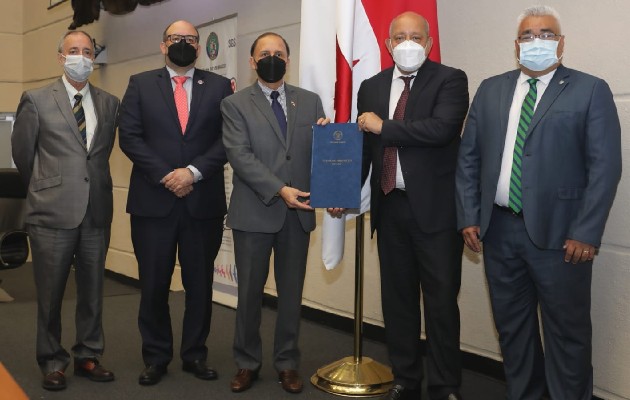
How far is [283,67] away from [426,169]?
2.59ft

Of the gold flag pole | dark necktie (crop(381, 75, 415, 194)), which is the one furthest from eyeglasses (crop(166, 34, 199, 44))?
the gold flag pole

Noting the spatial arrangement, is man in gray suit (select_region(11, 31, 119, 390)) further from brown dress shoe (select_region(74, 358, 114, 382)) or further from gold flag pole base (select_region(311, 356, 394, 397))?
gold flag pole base (select_region(311, 356, 394, 397))

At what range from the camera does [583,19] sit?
3012mm

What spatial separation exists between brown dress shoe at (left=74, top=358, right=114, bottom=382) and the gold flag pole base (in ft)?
3.14

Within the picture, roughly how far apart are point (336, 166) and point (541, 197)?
0.82 m

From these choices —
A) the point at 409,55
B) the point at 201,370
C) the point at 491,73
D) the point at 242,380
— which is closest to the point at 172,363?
the point at 201,370

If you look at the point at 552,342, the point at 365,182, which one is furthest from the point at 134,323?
the point at 552,342

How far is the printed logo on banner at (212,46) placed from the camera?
17.0ft

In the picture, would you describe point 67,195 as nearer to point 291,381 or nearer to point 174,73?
point 174,73

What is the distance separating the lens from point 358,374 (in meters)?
3.27

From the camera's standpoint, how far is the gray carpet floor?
3.14m

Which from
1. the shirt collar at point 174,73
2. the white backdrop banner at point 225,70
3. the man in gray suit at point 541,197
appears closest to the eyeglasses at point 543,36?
the man in gray suit at point 541,197

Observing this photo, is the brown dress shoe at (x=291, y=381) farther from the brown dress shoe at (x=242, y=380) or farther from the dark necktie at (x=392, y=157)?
the dark necktie at (x=392, y=157)

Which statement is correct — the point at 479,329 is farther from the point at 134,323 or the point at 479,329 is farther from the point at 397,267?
the point at 134,323
